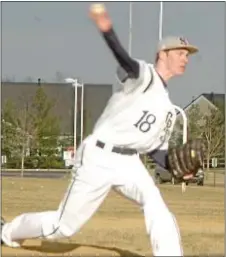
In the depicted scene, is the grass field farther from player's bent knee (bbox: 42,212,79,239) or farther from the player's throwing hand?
the player's throwing hand

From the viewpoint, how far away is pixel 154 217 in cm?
672

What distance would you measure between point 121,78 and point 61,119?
165 ft

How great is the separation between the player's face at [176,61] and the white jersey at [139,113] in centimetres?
17

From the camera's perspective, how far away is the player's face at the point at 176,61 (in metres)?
6.92

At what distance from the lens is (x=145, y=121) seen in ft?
22.0

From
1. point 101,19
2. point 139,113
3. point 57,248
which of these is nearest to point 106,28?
point 101,19

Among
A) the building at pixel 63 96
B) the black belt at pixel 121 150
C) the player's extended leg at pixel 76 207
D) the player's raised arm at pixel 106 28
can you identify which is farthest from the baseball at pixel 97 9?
the building at pixel 63 96

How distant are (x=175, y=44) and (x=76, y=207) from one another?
1.61 meters

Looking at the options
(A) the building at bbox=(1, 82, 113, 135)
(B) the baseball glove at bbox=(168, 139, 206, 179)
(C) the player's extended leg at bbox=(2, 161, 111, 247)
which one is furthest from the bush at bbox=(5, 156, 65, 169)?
(C) the player's extended leg at bbox=(2, 161, 111, 247)

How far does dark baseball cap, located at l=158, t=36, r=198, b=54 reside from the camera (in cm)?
693

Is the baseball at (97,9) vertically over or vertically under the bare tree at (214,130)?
over

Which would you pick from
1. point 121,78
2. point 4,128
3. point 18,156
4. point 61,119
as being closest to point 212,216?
point 121,78

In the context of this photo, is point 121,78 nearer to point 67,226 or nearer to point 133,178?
point 133,178

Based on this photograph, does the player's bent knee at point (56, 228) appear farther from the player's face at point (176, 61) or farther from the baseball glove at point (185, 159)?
the player's face at point (176, 61)
